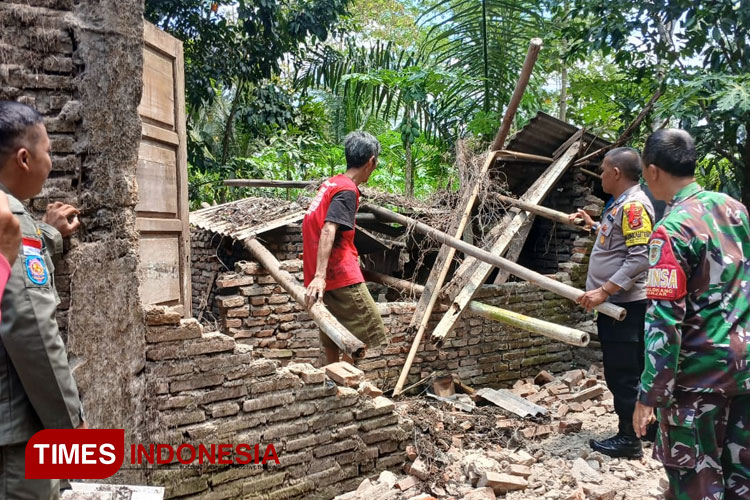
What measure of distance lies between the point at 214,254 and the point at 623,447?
4679 mm

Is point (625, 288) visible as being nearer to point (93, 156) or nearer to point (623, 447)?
point (623, 447)

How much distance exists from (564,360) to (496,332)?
46.4 inches

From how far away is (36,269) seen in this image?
5.59ft

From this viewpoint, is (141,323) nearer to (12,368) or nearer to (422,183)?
(12,368)

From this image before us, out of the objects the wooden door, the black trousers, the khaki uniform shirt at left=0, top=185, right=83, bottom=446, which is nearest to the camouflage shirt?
the black trousers

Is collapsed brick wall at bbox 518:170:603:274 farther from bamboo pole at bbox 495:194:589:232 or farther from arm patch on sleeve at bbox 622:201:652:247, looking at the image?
arm patch on sleeve at bbox 622:201:652:247

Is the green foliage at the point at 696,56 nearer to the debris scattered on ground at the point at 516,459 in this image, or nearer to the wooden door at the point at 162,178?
the debris scattered on ground at the point at 516,459

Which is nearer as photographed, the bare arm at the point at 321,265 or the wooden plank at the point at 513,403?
the bare arm at the point at 321,265

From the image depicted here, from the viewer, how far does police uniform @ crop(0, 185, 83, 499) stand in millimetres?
1614

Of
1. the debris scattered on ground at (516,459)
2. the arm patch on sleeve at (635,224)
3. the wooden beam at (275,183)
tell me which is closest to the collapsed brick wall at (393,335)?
the debris scattered on ground at (516,459)

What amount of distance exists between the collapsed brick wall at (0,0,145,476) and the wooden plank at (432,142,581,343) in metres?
3.01

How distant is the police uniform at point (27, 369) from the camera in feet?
5.30

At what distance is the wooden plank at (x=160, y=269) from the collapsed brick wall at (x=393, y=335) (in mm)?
1873

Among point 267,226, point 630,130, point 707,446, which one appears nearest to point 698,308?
point 707,446
